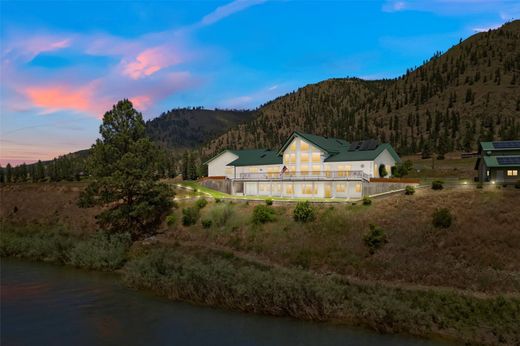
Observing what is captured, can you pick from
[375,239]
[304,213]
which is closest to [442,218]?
[375,239]

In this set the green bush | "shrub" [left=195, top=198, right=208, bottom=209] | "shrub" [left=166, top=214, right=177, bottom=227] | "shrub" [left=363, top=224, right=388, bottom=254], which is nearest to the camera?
"shrub" [left=363, top=224, right=388, bottom=254]

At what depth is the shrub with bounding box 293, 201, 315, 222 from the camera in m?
42.3

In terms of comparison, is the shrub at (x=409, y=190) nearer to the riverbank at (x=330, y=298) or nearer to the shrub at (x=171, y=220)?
the riverbank at (x=330, y=298)

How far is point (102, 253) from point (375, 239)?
99.7ft

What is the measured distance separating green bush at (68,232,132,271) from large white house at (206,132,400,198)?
23187mm

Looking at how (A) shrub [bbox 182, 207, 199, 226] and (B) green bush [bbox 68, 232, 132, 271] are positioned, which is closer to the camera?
(B) green bush [bbox 68, 232, 132, 271]

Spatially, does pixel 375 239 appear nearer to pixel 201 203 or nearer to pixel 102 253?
pixel 201 203

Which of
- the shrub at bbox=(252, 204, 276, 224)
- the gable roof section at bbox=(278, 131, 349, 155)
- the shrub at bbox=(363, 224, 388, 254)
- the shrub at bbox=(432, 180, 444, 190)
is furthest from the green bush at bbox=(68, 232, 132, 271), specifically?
the shrub at bbox=(432, 180, 444, 190)

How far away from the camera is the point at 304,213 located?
139ft

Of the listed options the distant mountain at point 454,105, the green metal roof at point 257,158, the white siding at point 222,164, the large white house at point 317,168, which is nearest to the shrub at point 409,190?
the large white house at point 317,168

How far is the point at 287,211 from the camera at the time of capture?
1811 inches

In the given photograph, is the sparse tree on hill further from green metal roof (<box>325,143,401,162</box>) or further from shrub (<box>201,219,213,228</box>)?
green metal roof (<box>325,143,401,162</box>)

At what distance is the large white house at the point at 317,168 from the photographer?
1992 inches

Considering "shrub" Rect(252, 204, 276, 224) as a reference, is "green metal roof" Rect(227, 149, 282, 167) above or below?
above
